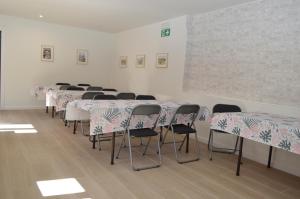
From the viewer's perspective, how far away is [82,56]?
26.3ft

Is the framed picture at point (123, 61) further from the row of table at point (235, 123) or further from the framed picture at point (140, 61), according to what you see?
the row of table at point (235, 123)

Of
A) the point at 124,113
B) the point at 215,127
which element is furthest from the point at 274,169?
the point at 124,113

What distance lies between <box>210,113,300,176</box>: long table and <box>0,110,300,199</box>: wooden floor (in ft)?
1.40

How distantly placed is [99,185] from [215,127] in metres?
1.67

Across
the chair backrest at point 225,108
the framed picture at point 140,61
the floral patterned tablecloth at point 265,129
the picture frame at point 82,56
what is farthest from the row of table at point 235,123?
the picture frame at point 82,56

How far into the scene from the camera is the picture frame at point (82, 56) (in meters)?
7.97

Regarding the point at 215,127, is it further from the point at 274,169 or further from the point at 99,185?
the point at 99,185

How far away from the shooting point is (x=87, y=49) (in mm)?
8078

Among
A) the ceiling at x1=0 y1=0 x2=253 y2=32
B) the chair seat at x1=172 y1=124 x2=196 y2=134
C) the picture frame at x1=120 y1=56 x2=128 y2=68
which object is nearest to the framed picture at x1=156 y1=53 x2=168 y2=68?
the ceiling at x1=0 y1=0 x2=253 y2=32

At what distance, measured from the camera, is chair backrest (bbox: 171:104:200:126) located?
373 centimetres

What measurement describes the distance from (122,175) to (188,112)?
133 centimetres

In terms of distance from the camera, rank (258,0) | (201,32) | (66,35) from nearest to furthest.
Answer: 1. (258,0)
2. (201,32)
3. (66,35)

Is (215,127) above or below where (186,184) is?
above

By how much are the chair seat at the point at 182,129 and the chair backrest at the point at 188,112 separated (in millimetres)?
100
